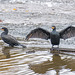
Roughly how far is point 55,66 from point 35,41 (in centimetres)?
384

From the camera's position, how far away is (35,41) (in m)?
12.0

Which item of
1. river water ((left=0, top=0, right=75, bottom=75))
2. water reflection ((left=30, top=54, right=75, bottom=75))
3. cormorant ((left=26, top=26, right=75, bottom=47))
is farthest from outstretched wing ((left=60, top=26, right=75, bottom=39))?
water reflection ((left=30, top=54, right=75, bottom=75))

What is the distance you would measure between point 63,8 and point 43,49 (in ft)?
36.6

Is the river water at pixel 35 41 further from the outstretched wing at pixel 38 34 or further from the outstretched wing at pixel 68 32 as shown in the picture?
the outstretched wing at pixel 68 32

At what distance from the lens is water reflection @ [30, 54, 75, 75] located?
785cm

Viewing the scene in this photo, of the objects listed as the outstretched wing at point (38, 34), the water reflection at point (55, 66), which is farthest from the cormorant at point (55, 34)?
the water reflection at point (55, 66)

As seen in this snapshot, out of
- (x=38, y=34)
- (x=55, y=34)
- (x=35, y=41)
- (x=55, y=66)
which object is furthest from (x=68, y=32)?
(x=55, y=66)

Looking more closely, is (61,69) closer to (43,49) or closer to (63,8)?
(43,49)

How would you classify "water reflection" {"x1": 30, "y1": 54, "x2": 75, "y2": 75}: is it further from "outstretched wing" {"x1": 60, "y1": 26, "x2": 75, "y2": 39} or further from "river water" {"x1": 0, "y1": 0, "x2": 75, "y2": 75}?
"outstretched wing" {"x1": 60, "y1": 26, "x2": 75, "y2": 39}

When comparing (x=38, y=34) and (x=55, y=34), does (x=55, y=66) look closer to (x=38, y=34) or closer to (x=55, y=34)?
(x=55, y=34)

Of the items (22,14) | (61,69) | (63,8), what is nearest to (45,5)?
(63,8)

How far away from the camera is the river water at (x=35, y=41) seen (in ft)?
26.2

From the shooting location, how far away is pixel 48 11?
2012cm

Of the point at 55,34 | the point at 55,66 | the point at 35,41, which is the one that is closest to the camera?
the point at 55,66
